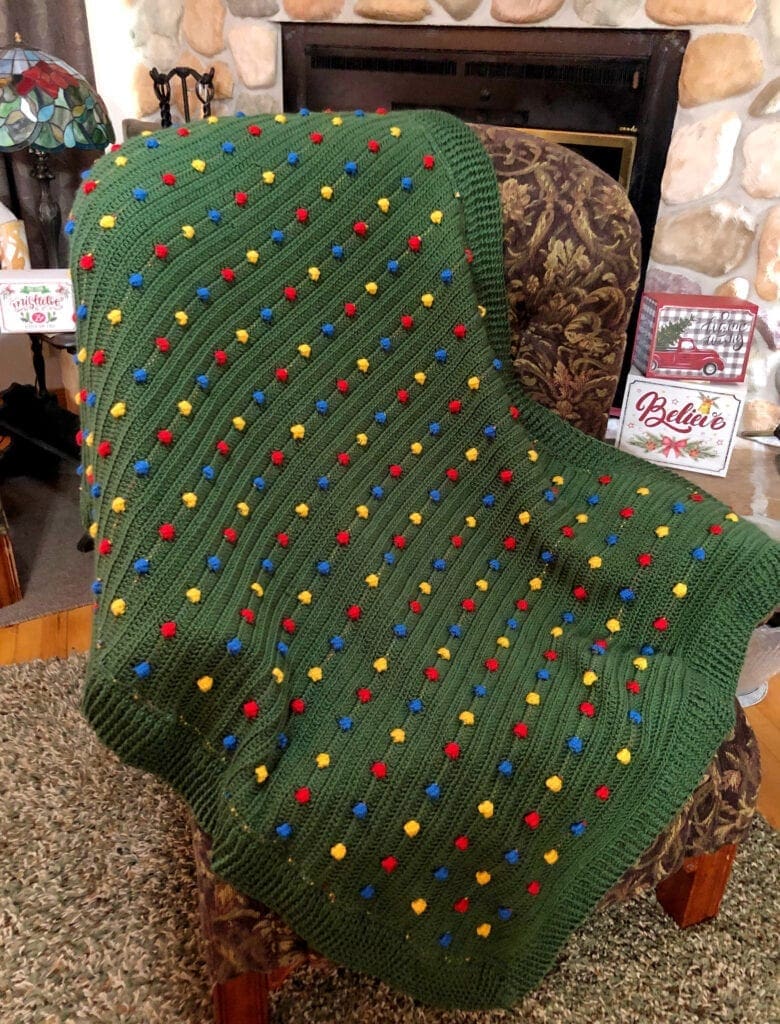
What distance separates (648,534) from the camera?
91 centimetres

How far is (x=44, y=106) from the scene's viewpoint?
4.88ft

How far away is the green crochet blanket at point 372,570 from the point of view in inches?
27.6

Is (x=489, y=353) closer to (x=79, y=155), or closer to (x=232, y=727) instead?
(x=232, y=727)

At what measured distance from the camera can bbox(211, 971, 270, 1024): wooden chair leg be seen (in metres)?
0.81

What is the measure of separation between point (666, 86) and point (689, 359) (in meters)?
0.69

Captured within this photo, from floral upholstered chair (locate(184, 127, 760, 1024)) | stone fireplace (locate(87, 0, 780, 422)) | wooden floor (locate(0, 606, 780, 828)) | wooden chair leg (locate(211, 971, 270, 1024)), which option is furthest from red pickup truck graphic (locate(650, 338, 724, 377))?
wooden chair leg (locate(211, 971, 270, 1024))

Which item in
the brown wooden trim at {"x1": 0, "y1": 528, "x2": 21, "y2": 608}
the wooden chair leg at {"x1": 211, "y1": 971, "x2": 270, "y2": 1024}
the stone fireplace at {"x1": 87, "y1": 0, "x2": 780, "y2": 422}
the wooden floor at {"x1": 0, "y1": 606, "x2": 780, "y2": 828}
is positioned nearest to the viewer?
the wooden chair leg at {"x1": 211, "y1": 971, "x2": 270, "y2": 1024}

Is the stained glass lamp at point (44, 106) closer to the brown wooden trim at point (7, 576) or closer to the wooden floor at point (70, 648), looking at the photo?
the brown wooden trim at point (7, 576)

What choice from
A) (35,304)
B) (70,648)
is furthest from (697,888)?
(35,304)

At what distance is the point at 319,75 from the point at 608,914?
6.08 feet

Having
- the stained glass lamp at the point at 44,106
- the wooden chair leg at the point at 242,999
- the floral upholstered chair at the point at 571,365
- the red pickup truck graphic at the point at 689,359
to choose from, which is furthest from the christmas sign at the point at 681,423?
the stained glass lamp at the point at 44,106

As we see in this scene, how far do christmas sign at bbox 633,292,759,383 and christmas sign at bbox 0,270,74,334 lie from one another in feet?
3.14

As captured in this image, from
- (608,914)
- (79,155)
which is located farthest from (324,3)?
(608,914)

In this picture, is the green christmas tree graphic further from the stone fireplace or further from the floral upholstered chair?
the stone fireplace
